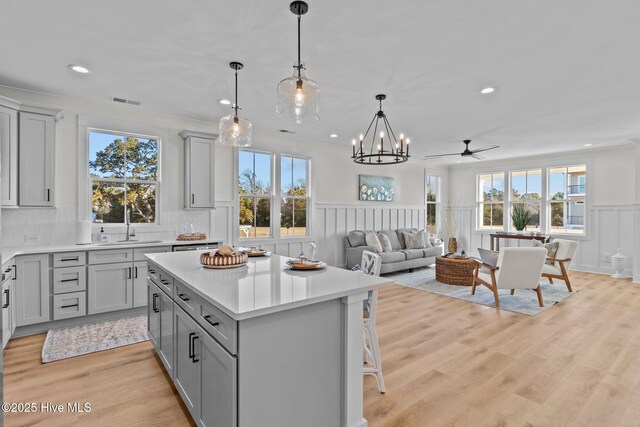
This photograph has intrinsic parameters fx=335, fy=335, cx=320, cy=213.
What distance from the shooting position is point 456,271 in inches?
226

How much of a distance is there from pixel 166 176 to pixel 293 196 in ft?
7.57

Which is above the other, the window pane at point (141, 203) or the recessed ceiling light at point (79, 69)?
the recessed ceiling light at point (79, 69)

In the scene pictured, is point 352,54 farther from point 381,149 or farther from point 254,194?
point 254,194

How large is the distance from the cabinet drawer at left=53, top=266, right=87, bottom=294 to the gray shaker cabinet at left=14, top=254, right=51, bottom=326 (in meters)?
0.08

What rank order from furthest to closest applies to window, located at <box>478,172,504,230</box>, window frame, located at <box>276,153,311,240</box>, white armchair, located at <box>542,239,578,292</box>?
window, located at <box>478,172,504,230</box> → window frame, located at <box>276,153,311,240</box> → white armchair, located at <box>542,239,578,292</box>

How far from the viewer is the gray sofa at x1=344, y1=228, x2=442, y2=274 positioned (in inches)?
257

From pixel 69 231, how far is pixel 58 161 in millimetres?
873

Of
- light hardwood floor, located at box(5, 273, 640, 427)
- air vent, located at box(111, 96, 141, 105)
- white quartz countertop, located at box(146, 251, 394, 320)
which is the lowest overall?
light hardwood floor, located at box(5, 273, 640, 427)

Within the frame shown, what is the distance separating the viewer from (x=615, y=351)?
319 cm

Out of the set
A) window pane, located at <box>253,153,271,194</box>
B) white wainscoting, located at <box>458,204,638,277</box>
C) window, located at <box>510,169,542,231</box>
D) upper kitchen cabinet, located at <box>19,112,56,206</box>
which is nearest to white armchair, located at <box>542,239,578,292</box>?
white wainscoting, located at <box>458,204,638,277</box>

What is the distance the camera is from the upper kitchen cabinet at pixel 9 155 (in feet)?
11.2

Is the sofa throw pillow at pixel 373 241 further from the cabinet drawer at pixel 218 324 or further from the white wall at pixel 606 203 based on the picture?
the cabinet drawer at pixel 218 324

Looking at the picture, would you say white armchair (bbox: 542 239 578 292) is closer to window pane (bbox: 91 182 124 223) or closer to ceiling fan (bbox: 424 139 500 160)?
ceiling fan (bbox: 424 139 500 160)

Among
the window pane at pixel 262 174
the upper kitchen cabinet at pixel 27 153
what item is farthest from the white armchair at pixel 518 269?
the upper kitchen cabinet at pixel 27 153
